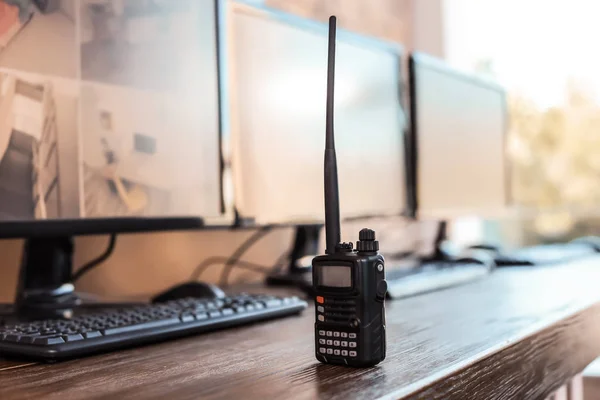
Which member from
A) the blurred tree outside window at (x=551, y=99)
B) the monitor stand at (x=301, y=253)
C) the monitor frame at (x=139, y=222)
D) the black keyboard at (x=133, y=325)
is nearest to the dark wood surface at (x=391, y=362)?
the black keyboard at (x=133, y=325)

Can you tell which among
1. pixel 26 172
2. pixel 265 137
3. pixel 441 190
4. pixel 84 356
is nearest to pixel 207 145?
pixel 265 137

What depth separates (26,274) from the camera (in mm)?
898

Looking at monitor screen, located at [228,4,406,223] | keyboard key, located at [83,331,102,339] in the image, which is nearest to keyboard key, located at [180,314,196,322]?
keyboard key, located at [83,331,102,339]

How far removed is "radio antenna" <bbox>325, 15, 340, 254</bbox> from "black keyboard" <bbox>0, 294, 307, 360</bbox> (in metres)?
0.21

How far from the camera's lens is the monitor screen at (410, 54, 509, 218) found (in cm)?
155

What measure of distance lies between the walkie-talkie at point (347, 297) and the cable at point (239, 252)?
81 cm

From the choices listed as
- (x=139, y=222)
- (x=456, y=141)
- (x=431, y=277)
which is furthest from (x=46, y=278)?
(x=456, y=141)

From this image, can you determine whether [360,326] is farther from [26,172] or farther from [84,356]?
[26,172]

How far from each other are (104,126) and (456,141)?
1022 millimetres

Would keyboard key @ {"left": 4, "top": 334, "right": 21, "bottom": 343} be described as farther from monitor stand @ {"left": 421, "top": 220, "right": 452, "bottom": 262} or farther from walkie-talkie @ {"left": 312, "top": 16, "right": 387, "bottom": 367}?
monitor stand @ {"left": 421, "top": 220, "right": 452, "bottom": 262}

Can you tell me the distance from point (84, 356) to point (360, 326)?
0.25m

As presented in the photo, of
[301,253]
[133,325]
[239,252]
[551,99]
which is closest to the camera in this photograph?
[133,325]

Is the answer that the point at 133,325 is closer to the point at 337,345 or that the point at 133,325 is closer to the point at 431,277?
the point at 337,345

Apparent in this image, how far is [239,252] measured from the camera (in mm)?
1472
